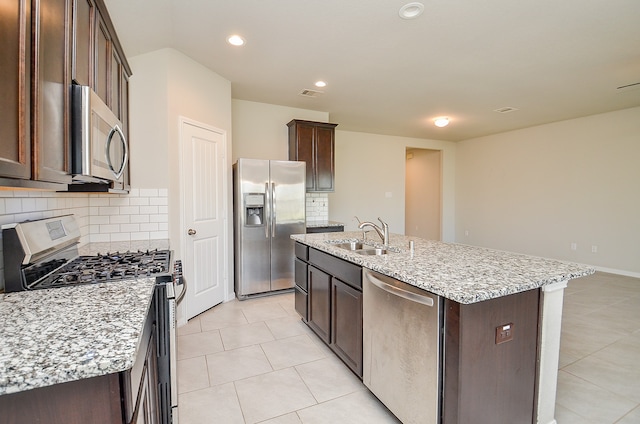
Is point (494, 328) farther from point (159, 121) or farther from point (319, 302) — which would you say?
point (159, 121)

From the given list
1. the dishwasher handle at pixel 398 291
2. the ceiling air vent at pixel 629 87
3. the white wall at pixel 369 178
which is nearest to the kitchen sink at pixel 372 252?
the dishwasher handle at pixel 398 291

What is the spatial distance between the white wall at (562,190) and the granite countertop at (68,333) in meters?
6.72

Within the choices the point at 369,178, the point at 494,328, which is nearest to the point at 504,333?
the point at 494,328

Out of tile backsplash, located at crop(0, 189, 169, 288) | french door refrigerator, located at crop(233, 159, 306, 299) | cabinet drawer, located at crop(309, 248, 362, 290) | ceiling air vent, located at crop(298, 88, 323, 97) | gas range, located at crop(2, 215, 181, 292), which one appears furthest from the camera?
ceiling air vent, located at crop(298, 88, 323, 97)

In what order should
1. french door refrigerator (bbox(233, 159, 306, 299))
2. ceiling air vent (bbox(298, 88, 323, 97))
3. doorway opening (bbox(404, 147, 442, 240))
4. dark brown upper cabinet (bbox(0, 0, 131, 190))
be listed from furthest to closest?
1. doorway opening (bbox(404, 147, 442, 240))
2. ceiling air vent (bbox(298, 88, 323, 97))
3. french door refrigerator (bbox(233, 159, 306, 299))
4. dark brown upper cabinet (bbox(0, 0, 131, 190))

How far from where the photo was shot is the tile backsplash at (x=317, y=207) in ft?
17.0

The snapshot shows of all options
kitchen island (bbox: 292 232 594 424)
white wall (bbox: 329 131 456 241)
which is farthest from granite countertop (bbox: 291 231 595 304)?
white wall (bbox: 329 131 456 241)

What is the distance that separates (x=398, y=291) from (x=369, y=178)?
203 inches

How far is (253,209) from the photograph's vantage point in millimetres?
3863

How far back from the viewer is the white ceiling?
2316 millimetres

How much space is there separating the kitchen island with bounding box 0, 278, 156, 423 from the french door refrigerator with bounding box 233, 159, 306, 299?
110 inches

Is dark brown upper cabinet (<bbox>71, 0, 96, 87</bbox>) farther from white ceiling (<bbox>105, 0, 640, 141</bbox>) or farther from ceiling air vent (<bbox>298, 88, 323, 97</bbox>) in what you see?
ceiling air vent (<bbox>298, 88, 323, 97</bbox>)

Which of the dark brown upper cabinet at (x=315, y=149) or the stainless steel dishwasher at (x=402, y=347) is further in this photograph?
the dark brown upper cabinet at (x=315, y=149)

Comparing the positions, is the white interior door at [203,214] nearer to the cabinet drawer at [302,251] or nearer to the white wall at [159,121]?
the white wall at [159,121]
